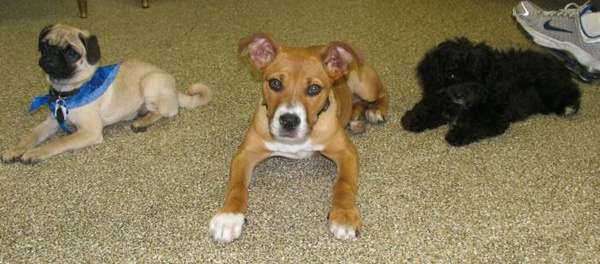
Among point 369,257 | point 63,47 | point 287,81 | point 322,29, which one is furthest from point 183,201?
point 322,29

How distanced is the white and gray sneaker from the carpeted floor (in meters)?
0.31

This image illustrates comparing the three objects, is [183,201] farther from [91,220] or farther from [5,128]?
[5,128]

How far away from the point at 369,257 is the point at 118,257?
0.91 meters

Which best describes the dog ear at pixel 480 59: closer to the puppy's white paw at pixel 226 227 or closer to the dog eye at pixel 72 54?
the puppy's white paw at pixel 226 227

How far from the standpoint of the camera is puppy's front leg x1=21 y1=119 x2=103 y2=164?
7.93 ft

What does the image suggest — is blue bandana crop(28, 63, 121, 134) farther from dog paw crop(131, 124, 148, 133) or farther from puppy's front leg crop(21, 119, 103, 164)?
dog paw crop(131, 124, 148, 133)

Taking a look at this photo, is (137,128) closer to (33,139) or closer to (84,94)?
(84,94)

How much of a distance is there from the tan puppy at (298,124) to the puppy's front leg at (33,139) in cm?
108

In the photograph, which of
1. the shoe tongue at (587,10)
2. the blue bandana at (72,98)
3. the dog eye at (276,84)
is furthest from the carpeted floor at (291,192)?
the shoe tongue at (587,10)

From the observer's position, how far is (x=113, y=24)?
434 cm

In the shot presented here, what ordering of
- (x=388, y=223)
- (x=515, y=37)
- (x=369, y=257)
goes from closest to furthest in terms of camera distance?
1. (x=369, y=257)
2. (x=388, y=223)
3. (x=515, y=37)

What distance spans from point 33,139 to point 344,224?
166 centimetres

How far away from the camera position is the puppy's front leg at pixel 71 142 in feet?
7.93

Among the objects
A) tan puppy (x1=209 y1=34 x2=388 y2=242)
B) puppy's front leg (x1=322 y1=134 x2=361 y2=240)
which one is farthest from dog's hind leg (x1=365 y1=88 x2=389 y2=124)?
puppy's front leg (x1=322 y1=134 x2=361 y2=240)
